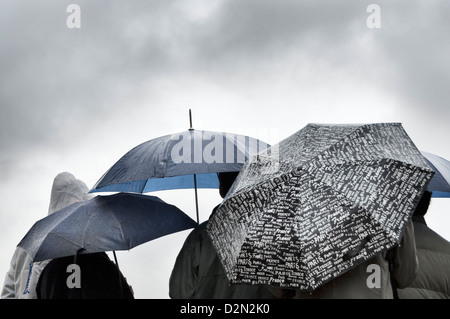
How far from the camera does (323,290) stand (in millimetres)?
2891

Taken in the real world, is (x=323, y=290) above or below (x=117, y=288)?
above

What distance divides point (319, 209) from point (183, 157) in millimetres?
2091

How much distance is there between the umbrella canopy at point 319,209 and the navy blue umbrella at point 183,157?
55.6 inches

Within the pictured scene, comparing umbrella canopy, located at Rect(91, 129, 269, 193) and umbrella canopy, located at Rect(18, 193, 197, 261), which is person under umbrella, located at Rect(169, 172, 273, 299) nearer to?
umbrella canopy, located at Rect(18, 193, 197, 261)

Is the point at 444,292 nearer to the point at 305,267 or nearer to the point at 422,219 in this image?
the point at 422,219

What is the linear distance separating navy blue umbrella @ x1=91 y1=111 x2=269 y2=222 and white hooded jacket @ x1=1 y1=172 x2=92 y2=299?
501 millimetres

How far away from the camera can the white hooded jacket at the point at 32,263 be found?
5.02m

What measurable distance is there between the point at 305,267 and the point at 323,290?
0.29m

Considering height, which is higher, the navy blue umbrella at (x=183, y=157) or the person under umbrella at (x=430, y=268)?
the navy blue umbrella at (x=183, y=157)

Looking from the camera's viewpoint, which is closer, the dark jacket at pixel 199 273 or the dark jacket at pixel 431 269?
the dark jacket at pixel 431 269

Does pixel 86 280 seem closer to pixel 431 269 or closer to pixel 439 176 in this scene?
pixel 431 269

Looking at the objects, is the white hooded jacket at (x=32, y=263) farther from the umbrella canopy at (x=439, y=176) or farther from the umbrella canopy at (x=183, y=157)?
the umbrella canopy at (x=439, y=176)

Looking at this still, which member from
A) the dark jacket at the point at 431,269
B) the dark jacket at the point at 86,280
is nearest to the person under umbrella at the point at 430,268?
the dark jacket at the point at 431,269
